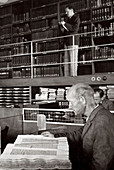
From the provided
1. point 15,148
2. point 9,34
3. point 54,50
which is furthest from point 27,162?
point 9,34

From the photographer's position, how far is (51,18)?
7742mm

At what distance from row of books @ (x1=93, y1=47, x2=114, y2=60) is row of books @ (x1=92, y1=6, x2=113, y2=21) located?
2.50ft

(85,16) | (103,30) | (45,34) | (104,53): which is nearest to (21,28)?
(45,34)

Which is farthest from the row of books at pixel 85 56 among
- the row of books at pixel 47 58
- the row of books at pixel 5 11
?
the row of books at pixel 5 11

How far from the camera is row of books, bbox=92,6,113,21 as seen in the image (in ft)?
21.4

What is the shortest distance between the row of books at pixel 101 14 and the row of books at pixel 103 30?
0.62 ft

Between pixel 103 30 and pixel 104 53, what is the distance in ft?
1.79

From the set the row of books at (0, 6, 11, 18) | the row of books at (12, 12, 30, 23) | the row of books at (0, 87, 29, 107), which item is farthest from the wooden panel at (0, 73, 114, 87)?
the row of books at (0, 6, 11, 18)

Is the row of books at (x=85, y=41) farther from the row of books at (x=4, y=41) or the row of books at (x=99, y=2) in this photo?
the row of books at (x=4, y=41)

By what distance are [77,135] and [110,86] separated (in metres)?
4.66

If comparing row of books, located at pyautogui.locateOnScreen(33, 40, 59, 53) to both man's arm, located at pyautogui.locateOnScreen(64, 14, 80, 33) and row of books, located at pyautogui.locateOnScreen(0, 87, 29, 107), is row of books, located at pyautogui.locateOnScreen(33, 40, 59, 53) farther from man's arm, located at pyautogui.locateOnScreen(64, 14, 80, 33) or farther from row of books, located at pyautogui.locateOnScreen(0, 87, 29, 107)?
row of books, located at pyautogui.locateOnScreen(0, 87, 29, 107)

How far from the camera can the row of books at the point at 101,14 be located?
21.4 feet

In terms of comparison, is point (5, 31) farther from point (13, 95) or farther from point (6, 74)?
A: point (13, 95)

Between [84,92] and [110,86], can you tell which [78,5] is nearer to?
[110,86]
